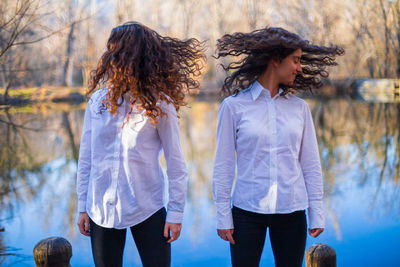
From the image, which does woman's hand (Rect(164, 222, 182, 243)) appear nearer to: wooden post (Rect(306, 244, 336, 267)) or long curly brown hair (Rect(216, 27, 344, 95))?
long curly brown hair (Rect(216, 27, 344, 95))

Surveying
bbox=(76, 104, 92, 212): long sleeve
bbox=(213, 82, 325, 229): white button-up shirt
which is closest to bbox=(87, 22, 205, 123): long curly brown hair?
bbox=(76, 104, 92, 212): long sleeve

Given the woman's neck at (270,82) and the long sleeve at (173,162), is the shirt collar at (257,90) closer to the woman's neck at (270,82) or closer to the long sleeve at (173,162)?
the woman's neck at (270,82)

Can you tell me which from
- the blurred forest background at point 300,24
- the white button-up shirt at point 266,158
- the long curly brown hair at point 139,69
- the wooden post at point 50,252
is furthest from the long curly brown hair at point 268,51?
the blurred forest background at point 300,24

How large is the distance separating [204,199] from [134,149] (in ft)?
13.7

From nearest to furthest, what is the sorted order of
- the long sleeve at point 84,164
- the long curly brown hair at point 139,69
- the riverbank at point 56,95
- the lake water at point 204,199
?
1. the long curly brown hair at point 139,69
2. the long sleeve at point 84,164
3. the lake water at point 204,199
4. the riverbank at point 56,95

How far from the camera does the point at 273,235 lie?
2014 millimetres

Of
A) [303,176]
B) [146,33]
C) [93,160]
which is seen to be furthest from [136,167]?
[303,176]

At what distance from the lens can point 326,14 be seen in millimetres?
29875

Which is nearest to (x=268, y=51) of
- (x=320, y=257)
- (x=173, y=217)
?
(x=173, y=217)

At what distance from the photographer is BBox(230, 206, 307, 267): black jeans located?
1983 mm

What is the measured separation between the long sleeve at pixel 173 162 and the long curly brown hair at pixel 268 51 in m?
0.38

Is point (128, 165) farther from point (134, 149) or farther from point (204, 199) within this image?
point (204, 199)

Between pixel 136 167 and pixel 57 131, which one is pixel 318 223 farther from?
pixel 57 131

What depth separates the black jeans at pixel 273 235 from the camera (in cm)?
198
